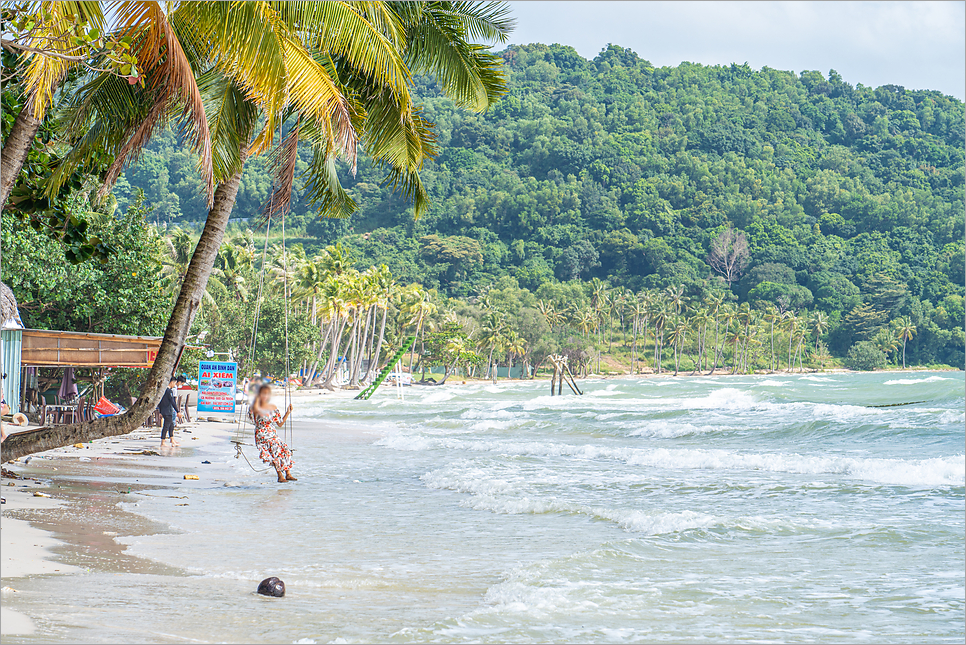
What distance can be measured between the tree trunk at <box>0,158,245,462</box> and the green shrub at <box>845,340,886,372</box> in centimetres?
10652

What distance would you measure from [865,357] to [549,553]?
10573 centimetres

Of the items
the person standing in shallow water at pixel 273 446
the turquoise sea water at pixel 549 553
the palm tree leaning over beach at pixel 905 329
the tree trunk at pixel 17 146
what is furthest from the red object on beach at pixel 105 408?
the palm tree leaning over beach at pixel 905 329

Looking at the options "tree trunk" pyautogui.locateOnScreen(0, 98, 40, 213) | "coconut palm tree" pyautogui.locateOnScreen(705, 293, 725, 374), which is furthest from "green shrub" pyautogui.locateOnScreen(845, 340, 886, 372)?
"tree trunk" pyautogui.locateOnScreen(0, 98, 40, 213)

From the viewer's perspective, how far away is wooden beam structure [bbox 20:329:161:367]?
1284 centimetres

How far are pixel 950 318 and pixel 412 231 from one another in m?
Answer: 65.2

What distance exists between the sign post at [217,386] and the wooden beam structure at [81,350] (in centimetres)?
556

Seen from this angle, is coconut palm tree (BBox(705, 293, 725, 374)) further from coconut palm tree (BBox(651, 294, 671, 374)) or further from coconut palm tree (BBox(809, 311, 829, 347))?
coconut palm tree (BBox(809, 311, 829, 347))

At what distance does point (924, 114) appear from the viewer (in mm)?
121500

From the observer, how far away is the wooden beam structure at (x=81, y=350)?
42.1 ft

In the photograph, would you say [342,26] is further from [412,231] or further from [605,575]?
[412,231]

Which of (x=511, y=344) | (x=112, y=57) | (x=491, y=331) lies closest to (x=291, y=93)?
(x=112, y=57)

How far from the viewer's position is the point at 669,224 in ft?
391

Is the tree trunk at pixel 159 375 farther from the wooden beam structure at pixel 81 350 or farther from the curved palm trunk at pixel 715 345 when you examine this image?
the curved palm trunk at pixel 715 345

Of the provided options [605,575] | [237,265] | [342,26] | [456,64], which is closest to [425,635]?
[605,575]
